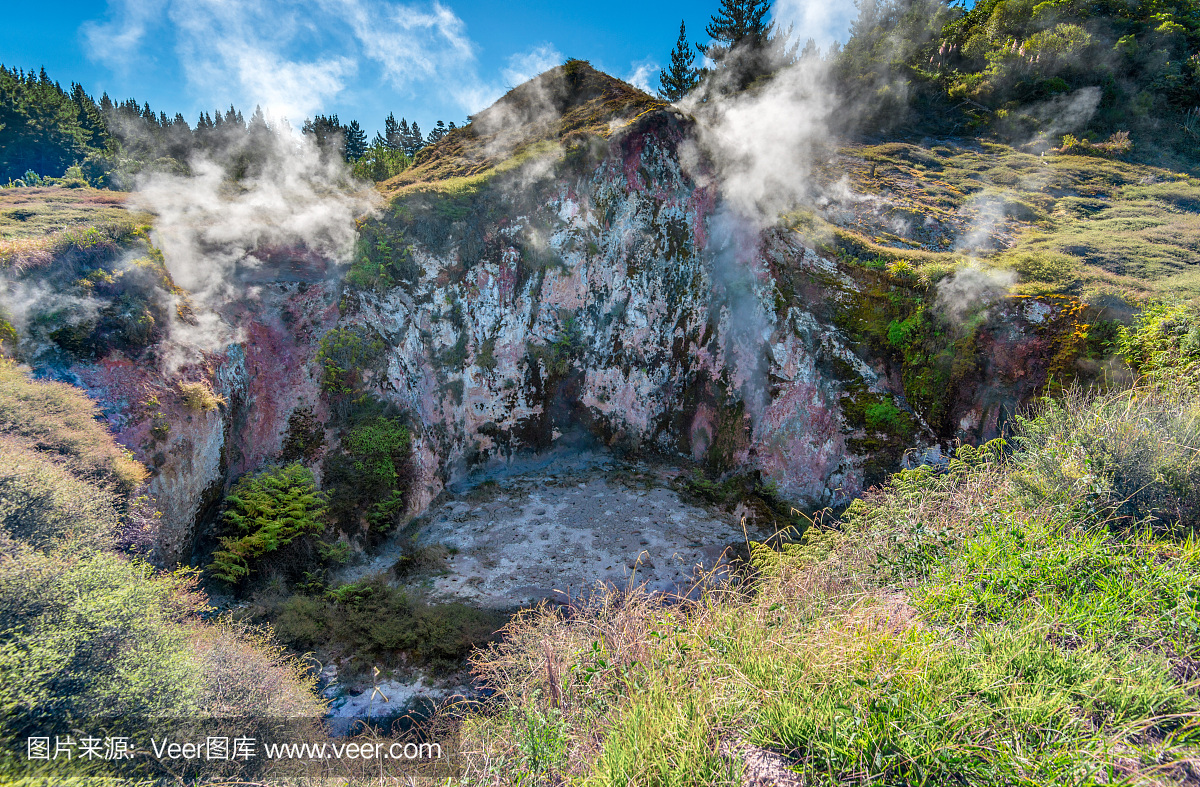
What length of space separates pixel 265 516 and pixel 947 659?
10498 mm

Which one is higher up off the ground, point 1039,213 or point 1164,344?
point 1039,213

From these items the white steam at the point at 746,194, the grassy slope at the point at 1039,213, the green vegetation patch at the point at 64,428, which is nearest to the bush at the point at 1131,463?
the grassy slope at the point at 1039,213

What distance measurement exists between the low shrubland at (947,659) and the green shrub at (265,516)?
19.2 feet

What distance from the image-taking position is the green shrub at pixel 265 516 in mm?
7723

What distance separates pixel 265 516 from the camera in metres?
8.42

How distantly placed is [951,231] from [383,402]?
17.5m

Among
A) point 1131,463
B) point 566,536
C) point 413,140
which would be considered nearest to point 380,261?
point 566,536

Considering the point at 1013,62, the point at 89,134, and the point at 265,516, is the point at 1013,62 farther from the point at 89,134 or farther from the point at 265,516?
the point at 89,134

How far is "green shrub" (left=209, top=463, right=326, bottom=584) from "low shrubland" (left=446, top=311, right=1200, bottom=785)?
585 centimetres

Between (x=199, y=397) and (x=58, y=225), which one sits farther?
(x=58, y=225)

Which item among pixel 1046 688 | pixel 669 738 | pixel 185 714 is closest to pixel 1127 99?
pixel 1046 688

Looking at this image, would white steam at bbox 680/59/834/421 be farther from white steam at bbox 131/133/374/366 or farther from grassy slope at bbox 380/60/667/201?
white steam at bbox 131/133/374/366

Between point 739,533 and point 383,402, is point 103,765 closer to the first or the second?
point 383,402

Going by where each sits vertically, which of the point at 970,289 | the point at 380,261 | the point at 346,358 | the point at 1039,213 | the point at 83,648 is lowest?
the point at 83,648
